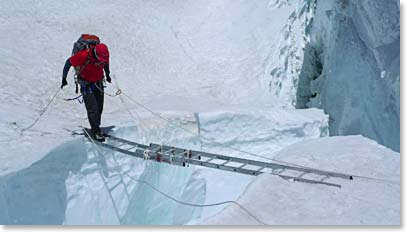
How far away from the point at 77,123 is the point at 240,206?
2873mm

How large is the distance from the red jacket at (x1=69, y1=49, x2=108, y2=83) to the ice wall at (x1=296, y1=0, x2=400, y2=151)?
2843mm

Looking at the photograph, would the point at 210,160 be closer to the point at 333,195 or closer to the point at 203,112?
the point at 333,195

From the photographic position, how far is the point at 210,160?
4461 millimetres

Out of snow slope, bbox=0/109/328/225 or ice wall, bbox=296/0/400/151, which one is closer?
snow slope, bbox=0/109/328/225

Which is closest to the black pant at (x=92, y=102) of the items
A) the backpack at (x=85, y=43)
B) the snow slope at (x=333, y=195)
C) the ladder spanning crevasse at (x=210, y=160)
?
the ladder spanning crevasse at (x=210, y=160)

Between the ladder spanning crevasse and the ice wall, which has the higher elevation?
the ice wall

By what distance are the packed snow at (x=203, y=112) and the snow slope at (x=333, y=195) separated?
0.5 inches

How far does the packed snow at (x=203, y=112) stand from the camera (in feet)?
13.0

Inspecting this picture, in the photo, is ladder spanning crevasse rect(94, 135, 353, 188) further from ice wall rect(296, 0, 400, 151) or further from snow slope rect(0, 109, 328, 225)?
ice wall rect(296, 0, 400, 151)

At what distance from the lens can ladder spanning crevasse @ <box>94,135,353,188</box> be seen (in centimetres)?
380

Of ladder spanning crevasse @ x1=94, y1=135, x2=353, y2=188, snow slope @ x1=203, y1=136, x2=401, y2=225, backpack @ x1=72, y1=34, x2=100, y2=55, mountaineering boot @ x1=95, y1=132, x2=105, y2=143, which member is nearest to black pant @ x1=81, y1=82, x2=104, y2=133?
mountaineering boot @ x1=95, y1=132, x2=105, y2=143

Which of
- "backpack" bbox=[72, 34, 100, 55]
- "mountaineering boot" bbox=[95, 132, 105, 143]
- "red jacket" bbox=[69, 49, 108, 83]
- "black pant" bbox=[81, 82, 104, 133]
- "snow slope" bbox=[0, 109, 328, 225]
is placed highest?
"backpack" bbox=[72, 34, 100, 55]

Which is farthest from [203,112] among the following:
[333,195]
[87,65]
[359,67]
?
[333,195]

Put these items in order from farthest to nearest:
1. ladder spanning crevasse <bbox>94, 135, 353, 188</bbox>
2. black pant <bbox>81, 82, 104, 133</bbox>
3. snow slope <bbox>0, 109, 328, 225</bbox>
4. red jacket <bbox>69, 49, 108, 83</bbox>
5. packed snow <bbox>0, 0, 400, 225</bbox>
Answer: black pant <bbox>81, 82, 104, 133</bbox>
red jacket <bbox>69, 49, 108, 83</bbox>
snow slope <bbox>0, 109, 328, 225</bbox>
packed snow <bbox>0, 0, 400, 225</bbox>
ladder spanning crevasse <bbox>94, 135, 353, 188</bbox>
